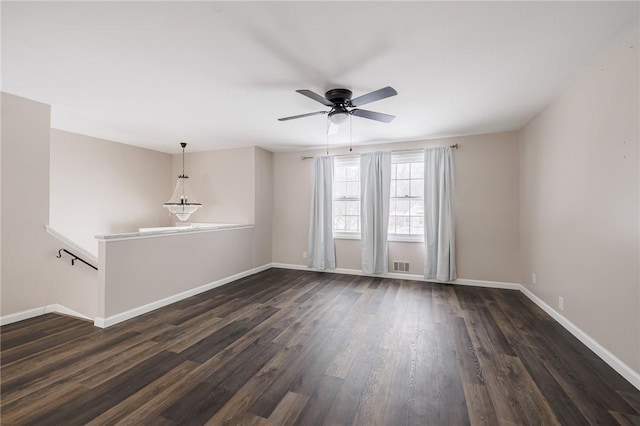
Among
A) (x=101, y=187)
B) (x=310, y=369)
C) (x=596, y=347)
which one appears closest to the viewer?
(x=310, y=369)

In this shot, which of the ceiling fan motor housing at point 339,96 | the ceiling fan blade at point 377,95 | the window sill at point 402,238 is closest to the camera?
the ceiling fan blade at point 377,95

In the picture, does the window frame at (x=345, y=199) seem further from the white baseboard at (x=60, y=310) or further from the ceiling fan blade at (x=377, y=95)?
the white baseboard at (x=60, y=310)

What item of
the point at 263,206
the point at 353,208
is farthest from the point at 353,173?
the point at 263,206

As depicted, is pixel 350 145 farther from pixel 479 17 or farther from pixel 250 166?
pixel 479 17

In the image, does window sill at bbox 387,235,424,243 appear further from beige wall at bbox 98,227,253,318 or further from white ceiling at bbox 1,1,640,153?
beige wall at bbox 98,227,253,318

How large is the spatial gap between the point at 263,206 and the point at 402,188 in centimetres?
287

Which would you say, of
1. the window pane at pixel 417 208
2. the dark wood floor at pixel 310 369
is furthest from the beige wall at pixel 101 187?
the window pane at pixel 417 208

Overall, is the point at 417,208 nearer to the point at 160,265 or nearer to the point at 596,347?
the point at 596,347

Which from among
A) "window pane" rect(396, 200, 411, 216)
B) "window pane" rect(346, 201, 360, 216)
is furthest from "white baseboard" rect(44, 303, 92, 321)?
"window pane" rect(396, 200, 411, 216)

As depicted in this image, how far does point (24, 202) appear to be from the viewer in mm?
3129

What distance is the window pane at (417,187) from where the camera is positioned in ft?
16.4

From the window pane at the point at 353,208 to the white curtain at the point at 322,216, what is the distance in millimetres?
376

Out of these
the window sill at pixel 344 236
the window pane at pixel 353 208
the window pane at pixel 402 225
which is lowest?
the window sill at pixel 344 236

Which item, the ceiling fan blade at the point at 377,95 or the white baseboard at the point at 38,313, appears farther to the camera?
the white baseboard at the point at 38,313
